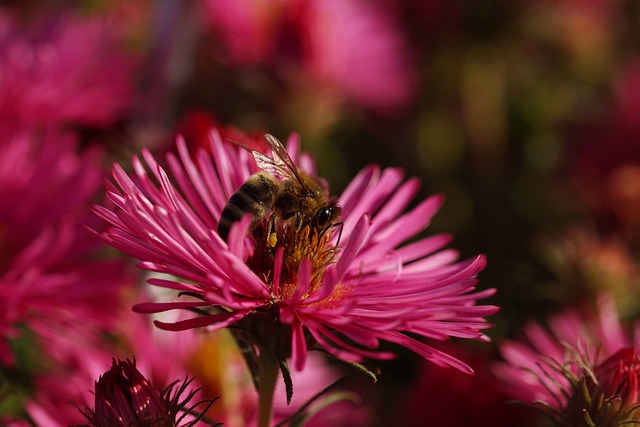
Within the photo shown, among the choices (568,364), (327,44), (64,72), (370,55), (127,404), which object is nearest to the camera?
(127,404)

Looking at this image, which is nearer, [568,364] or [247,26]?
[568,364]

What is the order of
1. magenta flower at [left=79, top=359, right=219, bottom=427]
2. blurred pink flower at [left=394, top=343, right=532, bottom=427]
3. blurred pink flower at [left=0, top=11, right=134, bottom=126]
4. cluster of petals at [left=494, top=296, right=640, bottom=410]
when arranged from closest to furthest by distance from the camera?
magenta flower at [left=79, top=359, right=219, bottom=427] < cluster of petals at [left=494, top=296, right=640, bottom=410] < blurred pink flower at [left=394, top=343, right=532, bottom=427] < blurred pink flower at [left=0, top=11, right=134, bottom=126]

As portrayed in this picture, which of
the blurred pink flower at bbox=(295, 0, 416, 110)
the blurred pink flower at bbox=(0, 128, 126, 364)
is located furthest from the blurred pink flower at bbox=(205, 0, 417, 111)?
the blurred pink flower at bbox=(0, 128, 126, 364)

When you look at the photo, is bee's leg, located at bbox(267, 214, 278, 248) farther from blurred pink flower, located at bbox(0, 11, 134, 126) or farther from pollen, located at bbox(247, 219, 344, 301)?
blurred pink flower, located at bbox(0, 11, 134, 126)

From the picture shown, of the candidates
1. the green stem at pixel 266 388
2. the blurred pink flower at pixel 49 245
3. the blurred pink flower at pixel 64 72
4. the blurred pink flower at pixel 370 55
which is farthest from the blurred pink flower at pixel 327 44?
the green stem at pixel 266 388

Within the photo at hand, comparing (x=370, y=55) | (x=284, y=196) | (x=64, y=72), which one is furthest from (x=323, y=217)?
(x=370, y=55)

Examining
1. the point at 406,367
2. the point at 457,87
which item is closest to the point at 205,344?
the point at 406,367

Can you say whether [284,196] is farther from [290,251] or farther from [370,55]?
[370,55]
